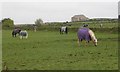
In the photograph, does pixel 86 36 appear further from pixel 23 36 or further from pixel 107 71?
pixel 23 36

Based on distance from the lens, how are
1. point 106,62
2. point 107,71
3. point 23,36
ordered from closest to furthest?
point 107,71 < point 106,62 < point 23,36

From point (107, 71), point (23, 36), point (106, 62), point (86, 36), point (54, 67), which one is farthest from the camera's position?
point (23, 36)

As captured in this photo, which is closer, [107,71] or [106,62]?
[107,71]

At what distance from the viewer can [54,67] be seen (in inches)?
562

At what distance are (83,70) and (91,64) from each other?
6.08 feet

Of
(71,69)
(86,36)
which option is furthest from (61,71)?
(86,36)

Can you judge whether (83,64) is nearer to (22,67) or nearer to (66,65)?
(66,65)

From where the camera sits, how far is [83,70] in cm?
1326

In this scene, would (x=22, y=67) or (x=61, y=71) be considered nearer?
(x=61, y=71)

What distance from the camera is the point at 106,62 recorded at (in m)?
15.8

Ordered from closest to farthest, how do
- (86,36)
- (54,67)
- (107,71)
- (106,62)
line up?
(107,71) < (54,67) < (106,62) < (86,36)

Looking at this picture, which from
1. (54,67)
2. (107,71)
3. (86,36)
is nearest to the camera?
(107,71)

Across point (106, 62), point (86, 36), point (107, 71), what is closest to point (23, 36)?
point (86, 36)

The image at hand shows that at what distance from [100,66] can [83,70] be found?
138 centimetres
